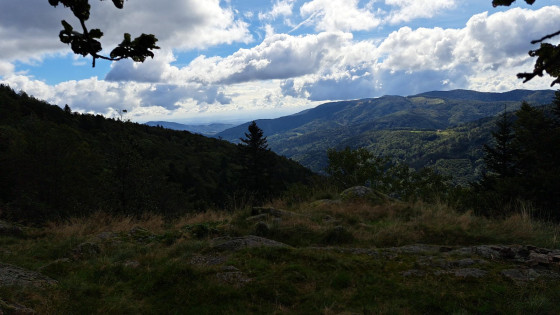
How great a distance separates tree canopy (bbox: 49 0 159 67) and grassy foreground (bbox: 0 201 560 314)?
3.80 meters

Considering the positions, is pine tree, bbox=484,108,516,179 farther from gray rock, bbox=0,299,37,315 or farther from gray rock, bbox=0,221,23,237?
gray rock, bbox=0,221,23,237

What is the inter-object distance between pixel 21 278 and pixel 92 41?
5.15 m

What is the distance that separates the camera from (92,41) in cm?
238

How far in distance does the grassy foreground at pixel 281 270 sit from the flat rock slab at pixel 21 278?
0.20 metres

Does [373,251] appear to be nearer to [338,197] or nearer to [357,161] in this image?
[338,197]

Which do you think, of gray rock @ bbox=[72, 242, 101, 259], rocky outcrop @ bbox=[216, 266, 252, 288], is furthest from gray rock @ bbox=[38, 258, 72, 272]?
rocky outcrop @ bbox=[216, 266, 252, 288]

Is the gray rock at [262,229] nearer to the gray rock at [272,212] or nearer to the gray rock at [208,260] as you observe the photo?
the gray rock at [272,212]

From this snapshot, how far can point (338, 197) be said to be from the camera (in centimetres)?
1335

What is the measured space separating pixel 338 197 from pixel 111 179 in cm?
2118

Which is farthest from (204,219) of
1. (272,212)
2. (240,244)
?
(240,244)

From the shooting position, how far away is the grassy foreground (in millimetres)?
4562

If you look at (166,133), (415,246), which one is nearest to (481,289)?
(415,246)

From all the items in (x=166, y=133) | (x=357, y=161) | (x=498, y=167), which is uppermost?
(x=166, y=133)

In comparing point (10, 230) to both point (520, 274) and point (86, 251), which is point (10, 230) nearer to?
point (86, 251)
